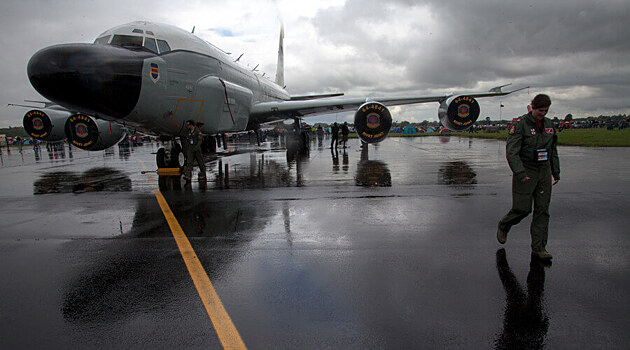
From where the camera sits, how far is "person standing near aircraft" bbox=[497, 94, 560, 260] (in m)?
3.88

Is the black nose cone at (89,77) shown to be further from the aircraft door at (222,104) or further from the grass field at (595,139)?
the grass field at (595,139)

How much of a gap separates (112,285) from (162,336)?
4.06 ft

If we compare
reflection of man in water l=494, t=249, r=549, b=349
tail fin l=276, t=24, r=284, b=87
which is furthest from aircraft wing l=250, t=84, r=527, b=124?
tail fin l=276, t=24, r=284, b=87

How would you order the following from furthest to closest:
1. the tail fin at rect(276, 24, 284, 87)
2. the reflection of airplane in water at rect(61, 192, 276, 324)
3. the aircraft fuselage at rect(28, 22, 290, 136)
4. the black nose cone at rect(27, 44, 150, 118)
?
1. the tail fin at rect(276, 24, 284, 87)
2. the aircraft fuselage at rect(28, 22, 290, 136)
3. the black nose cone at rect(27, 44, 150, 118)
4. the reflection of airplane in water at rect(61, 192, 276, 324)

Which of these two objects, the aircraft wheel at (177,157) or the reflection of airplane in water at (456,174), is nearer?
the reflection of airplane in water at (456,174)

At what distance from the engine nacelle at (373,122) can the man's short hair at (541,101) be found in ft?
34.1

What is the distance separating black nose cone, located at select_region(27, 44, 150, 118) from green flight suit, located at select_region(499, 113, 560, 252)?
26.7 ft

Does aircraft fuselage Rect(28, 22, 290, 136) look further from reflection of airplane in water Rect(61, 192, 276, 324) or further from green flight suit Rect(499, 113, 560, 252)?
green flight suit Rect(499, 113, 560, 252)

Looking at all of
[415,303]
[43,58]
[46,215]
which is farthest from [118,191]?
[415,303]

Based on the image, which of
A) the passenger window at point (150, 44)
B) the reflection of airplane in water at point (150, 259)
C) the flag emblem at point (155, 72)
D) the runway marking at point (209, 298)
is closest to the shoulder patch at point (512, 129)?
the reflection of airplane in water at point (150, 259)

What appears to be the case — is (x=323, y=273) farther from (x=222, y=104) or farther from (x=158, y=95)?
(x=222, y=104)

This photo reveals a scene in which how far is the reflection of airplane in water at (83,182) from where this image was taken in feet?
29.3

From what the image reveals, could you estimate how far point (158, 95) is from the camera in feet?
30.6

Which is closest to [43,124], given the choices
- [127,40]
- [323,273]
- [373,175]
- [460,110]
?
[127,40]
